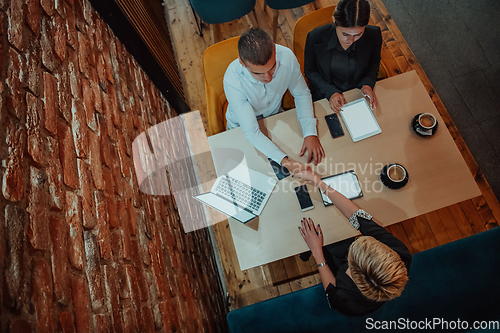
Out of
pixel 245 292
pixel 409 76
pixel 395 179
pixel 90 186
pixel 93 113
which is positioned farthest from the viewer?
pixel 245 292

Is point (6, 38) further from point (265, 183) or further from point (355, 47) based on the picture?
point (355, 47)

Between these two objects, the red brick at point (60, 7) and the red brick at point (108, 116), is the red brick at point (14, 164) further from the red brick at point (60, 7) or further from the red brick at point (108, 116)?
the red brick at point (60, 7)

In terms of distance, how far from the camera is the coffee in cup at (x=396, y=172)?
153cm

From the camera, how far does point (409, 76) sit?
178 centimetres

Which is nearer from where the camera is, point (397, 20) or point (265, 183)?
point (265, 183)

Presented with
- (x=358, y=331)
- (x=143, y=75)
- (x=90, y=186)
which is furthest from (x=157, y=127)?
(x=358, y=331)

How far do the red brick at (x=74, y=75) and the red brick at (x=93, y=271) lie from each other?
0.52 metres

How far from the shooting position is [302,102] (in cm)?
173

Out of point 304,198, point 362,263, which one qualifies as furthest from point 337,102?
point 362,263

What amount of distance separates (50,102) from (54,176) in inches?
9.5

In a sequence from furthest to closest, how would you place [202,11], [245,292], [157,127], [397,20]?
[397,20] < [202,11] < [245,292] < [157,127]

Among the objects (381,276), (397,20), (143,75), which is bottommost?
(381,276)

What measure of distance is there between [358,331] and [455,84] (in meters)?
2.43

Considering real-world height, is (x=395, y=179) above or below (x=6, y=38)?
below
